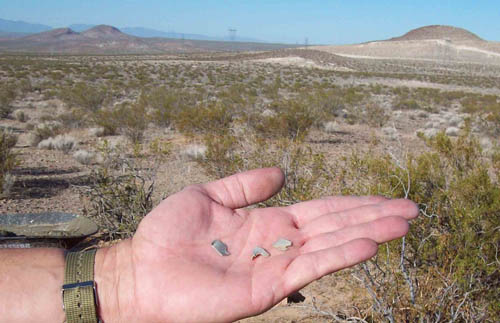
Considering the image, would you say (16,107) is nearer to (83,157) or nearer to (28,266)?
(83,157)

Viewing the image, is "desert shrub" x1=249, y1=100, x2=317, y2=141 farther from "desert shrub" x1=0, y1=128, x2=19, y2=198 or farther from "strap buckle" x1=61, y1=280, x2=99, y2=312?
"strap buckle" x1=61, y1=280, x2=99, y2=312

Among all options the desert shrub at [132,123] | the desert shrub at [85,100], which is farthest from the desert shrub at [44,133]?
the desert shrub at [85,100]

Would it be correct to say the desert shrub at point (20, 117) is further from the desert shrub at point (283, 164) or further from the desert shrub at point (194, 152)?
the desert shrub at point (283, 164)

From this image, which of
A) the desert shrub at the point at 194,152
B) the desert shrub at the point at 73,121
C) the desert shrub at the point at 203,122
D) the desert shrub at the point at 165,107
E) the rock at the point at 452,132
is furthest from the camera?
the desert shrub at the point at 165,107

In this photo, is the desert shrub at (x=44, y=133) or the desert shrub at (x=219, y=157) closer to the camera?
the desert shrub at (x=219, y=157)

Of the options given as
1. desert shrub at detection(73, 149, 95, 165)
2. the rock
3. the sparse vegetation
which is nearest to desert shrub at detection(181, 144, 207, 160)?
the sparse vegetation

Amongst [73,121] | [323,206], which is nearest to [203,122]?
[73,121]

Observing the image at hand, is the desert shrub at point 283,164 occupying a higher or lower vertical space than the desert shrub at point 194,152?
higher
